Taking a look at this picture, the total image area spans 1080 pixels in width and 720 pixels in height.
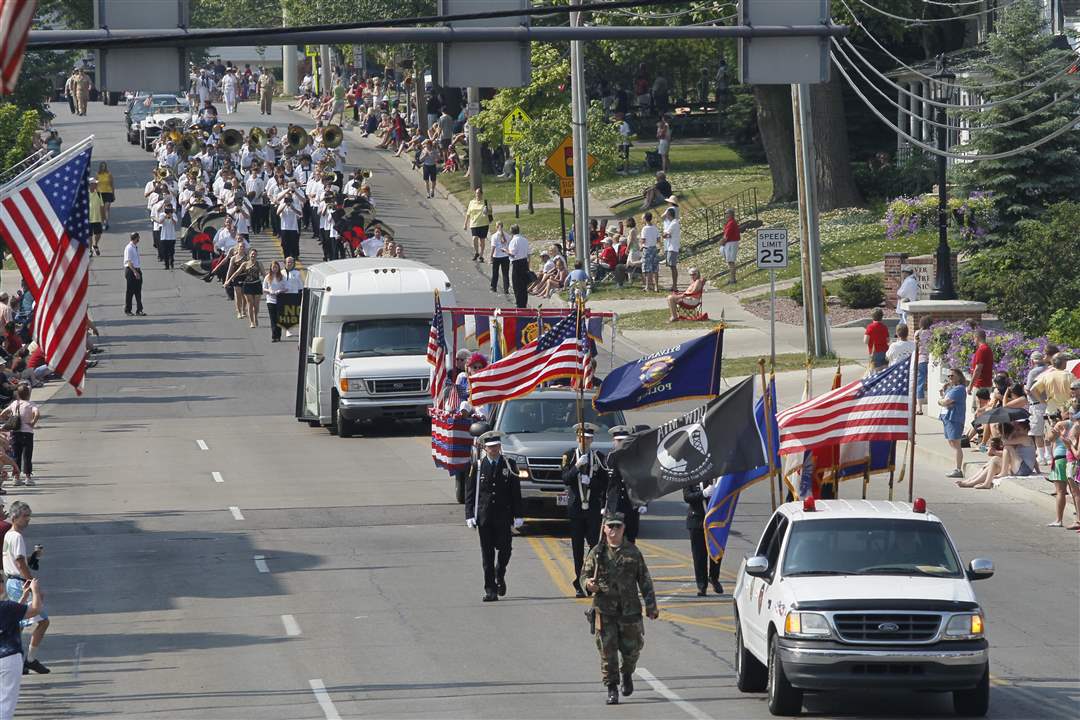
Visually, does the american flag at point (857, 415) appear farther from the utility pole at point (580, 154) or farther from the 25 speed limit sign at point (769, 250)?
the utility pole at point (580, 154)

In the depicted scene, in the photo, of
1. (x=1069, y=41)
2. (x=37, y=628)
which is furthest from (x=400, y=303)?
(x=1069, y=41)

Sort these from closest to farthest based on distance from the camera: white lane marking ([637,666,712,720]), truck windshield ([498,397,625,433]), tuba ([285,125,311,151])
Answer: white lane marking ([637,666,712,720]), truck windshield ([498,397,625,433]), tuba ([285,125,311,151])

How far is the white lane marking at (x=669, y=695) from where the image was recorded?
14273 mm

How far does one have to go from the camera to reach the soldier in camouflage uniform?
14664 mm

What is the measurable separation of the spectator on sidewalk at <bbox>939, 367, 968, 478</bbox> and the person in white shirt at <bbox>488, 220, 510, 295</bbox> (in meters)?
18.3

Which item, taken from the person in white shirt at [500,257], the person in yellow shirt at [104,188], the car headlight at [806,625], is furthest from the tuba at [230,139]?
the car headlight at [806,625]

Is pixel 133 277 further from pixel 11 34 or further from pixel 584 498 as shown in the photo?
pixel 11 34

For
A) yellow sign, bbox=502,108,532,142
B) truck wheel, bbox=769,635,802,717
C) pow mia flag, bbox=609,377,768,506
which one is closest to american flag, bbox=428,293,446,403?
pow mia flag, bbox=609,377,768,506

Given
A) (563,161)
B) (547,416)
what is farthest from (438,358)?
(563,161)

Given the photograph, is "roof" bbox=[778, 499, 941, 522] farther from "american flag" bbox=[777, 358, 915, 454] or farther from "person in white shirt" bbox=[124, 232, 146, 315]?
"person in white shirt" bbox=[124, 232, 146, 315]

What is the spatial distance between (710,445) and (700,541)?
4.99ft

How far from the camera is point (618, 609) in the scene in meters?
14.7

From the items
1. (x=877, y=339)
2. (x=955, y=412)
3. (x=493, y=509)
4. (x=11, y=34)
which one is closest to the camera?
(x=11, y=34)

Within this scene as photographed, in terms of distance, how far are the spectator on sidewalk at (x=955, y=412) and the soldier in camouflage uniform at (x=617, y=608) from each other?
13181 mm
